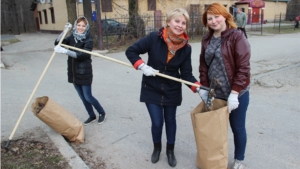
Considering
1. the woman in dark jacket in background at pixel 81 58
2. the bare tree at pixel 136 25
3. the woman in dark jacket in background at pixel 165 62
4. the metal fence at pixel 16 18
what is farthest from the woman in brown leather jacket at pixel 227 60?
the metal fence at pixel 16 18

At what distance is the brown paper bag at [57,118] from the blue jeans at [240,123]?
1.88m

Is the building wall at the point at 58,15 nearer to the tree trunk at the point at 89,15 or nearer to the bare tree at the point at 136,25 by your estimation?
the tree trunk at the point at 89,15

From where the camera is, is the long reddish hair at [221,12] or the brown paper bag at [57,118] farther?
the brown paper bag at [57,118]

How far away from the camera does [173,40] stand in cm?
250

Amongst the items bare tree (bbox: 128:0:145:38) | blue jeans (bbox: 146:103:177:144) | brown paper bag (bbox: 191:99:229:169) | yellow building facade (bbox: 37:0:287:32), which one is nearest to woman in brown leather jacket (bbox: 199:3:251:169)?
brown paper bag (bbox: 191:99:229:169)

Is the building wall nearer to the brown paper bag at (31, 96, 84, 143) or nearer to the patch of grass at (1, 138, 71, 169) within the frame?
the brown paper bag at (31, 96, 84, 143)

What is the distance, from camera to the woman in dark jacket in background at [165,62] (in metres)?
2.50

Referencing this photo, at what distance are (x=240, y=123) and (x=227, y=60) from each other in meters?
0.66

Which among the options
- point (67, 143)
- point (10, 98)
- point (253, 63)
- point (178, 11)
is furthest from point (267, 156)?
point (253, 63)

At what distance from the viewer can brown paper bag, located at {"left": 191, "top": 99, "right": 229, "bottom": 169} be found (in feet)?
7.59

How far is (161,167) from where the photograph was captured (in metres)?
2.86

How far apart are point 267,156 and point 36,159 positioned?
2.53m

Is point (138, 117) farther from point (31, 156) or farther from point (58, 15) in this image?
point (58, 15)

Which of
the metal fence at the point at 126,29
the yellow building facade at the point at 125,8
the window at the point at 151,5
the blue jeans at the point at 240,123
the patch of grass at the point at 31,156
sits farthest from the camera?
the window at the point at 151,5
